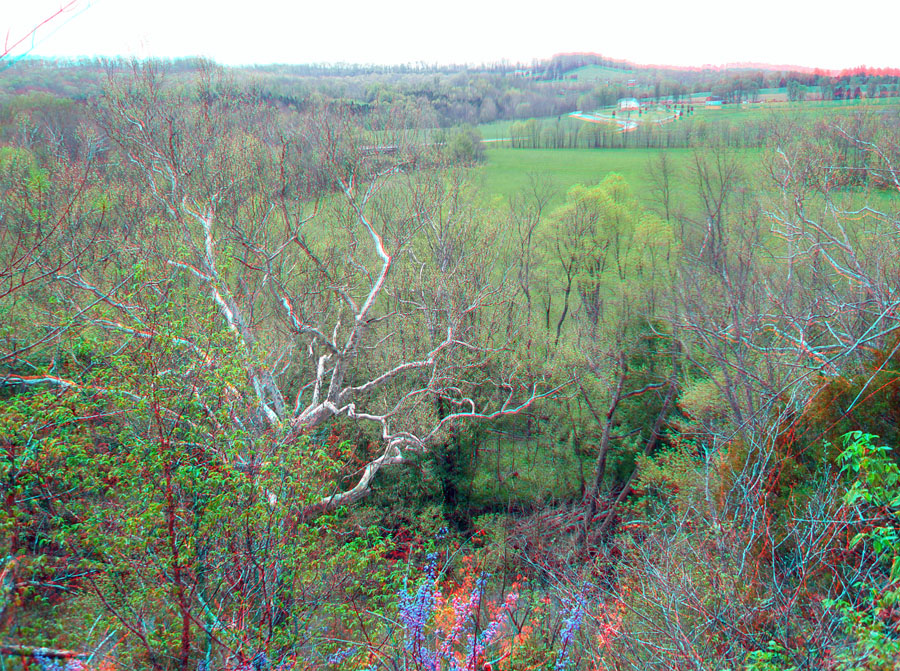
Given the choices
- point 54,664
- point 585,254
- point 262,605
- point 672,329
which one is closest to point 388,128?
point 585,254

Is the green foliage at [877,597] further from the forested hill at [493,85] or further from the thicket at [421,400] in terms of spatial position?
Result: the forested hill at [493,85]

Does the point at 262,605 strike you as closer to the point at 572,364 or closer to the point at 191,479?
the point at 191,479

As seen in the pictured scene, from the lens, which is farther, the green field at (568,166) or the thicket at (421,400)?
the green field at (568,166)

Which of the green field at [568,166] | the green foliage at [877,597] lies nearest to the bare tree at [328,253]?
the green foliage at [877,597]

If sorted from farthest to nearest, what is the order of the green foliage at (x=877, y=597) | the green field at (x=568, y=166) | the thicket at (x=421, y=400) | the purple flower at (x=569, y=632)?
the green field at (x=568, y=166) → the purple flower at (x=569, y=632) → the thicket at (x=421, y=400) → the green foliage at (x=877, y=597)

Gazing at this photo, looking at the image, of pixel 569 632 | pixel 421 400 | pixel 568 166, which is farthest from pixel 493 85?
pixel 569 632

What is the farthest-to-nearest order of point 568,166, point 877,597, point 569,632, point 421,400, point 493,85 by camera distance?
point 568,166
point 493,85
point 421,400
point 569,632
point 877,597

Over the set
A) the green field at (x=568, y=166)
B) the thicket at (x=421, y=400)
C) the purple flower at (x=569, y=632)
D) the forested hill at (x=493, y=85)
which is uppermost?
the forested hill at (x=493, y=85)

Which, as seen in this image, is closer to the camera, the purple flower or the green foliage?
the green foliage

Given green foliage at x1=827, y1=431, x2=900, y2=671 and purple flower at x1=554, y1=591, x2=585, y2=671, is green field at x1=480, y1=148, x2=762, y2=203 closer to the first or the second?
purple flower at x1=554, y1=591, x2=585, y2=671

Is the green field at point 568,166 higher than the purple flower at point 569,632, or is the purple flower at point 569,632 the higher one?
the green field at point 568,166

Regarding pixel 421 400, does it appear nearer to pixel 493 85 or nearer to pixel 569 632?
pixel 569 632

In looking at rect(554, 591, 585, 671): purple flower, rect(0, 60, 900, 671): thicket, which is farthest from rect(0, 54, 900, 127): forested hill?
rect(554, 591, 585, 671): purple flower

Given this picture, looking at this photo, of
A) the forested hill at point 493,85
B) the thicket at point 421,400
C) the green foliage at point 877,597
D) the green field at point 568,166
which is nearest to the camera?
the green foliage at point 877,597
